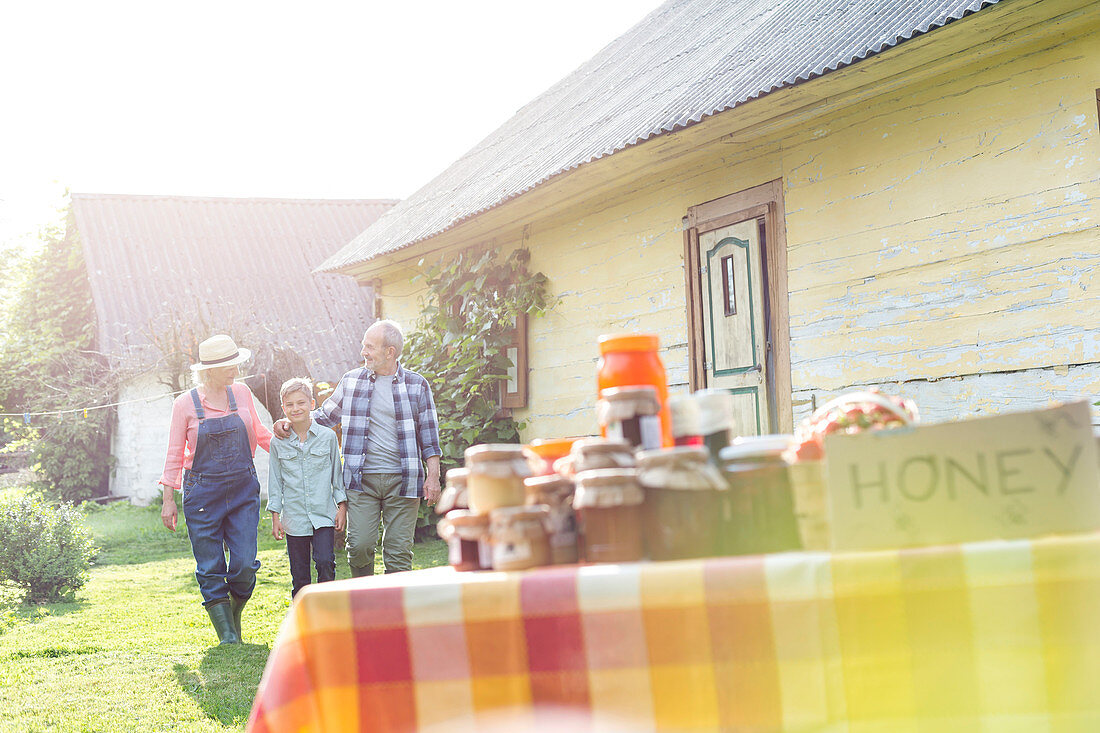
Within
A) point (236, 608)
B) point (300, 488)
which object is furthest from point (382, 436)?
point (236, 608)

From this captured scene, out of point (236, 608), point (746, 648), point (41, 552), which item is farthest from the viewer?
point (41, 552)

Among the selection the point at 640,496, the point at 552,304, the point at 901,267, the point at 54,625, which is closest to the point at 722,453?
the point at 640,496

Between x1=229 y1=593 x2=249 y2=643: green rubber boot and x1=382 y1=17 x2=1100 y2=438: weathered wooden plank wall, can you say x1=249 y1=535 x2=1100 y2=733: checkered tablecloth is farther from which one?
x1=229 y1=593 x2=249 y2=643: green rubber boot

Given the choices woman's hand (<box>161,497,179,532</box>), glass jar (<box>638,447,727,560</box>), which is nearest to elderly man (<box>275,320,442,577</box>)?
woman's hand (<box>161,497,179,532</box>)

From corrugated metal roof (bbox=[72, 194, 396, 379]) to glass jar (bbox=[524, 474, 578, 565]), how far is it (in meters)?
16.7

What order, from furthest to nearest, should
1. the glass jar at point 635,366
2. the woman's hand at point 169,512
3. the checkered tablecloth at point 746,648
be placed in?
the woman's hand at point 169,512 < the glass jar at point 635,366 < the checkered tablecloth at point 746,648

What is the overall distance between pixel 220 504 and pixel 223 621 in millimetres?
688

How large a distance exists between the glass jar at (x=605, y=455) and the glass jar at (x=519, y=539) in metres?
0.12

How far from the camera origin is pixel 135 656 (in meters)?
5.38

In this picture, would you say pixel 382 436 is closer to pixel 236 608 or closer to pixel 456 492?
pixel 236 608

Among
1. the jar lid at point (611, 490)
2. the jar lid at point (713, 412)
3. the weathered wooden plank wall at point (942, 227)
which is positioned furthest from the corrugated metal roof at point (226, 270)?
the jar lid at point (611, 490)

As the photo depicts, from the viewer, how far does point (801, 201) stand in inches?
241

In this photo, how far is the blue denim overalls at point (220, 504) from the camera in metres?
5.45

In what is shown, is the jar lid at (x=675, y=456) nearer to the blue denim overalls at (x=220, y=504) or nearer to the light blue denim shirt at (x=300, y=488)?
the light blue denim shirt at (x=300, y=488)
